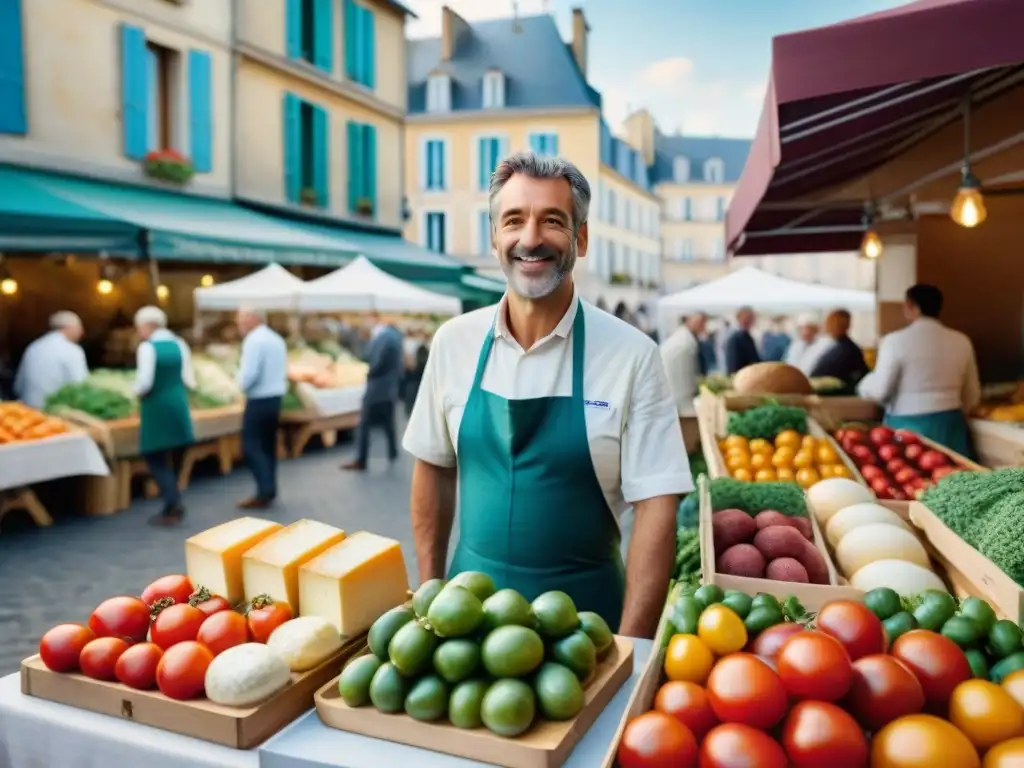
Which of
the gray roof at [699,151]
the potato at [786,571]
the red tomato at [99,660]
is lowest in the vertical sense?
the potato at [786,571]

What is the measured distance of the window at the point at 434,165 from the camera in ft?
107

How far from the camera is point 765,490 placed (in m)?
3.58

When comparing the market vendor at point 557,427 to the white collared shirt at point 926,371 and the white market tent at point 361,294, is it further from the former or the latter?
the white market tent at point 361,294

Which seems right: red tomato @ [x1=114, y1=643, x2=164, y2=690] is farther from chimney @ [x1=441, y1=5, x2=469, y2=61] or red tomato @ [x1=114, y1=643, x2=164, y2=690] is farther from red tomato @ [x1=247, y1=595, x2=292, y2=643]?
chimney @ [x1=441, y1=5, x2=469, y2=61]

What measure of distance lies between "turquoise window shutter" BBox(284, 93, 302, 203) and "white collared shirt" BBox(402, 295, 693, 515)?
14.8 meters

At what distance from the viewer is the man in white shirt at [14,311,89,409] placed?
8.34 m

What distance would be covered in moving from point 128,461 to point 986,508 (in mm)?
7688

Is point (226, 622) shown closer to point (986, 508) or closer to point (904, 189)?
point (986, 508)

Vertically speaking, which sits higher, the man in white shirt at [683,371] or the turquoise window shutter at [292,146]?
the turquoise window shutter at [292,146]

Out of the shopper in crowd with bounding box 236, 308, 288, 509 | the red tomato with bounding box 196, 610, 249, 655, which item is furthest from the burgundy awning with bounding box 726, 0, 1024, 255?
the shopper in crowd with bounding box 236, 308, 288, 509

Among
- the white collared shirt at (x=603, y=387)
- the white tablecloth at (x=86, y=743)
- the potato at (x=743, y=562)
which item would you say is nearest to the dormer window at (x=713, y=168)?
the potato at (x=743, y=562)

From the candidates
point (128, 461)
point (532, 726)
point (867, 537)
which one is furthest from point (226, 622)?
point (128, 461)

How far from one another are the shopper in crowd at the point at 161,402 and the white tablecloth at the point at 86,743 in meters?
5.91

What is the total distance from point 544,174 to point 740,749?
1376 mm
